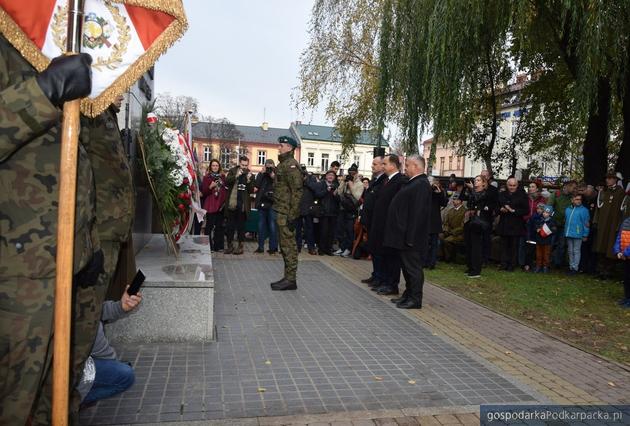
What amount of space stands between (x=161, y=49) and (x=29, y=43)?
0.59 m

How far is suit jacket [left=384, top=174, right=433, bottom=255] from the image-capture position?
22.3 ft

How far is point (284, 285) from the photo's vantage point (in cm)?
756

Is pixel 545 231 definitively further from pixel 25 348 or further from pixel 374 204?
pixel 25 348

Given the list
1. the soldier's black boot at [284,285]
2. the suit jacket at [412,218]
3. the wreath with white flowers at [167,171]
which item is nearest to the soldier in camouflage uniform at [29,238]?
the wreath with white flowers at [167,171]

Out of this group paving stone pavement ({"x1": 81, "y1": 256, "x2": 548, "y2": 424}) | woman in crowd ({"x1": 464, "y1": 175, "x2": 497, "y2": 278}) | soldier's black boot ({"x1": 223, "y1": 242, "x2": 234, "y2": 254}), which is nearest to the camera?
paving stone pavement ({"x1": 81, "y1": 256, "x2": 548, "y2": 424})

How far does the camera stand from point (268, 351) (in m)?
→ 4.83

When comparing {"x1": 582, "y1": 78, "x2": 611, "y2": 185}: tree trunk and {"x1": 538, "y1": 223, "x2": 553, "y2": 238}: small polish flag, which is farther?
{"x1": 582, "y1": 78, "x2": 611, "y2": 185}: tree trunk

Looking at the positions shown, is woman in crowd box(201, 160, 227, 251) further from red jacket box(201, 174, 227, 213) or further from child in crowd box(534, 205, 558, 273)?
child in crowd box(534, 205, 558, 273)

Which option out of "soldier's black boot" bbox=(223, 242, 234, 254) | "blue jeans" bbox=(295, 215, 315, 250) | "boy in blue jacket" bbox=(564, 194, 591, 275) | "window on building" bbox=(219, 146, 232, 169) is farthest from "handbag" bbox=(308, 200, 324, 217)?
"window on building" bbox=(219, 146, 232, 169)

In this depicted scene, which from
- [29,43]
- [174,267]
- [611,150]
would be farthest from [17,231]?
[611,150]

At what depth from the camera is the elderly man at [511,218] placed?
1074 centimetres

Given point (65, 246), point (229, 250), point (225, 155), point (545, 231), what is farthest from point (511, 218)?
point (225, 155)

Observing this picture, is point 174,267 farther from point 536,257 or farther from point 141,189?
point 536,257

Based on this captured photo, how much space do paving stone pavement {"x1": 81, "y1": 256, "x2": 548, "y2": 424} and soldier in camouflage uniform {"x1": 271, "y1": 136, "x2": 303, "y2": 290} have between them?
3.28ft
